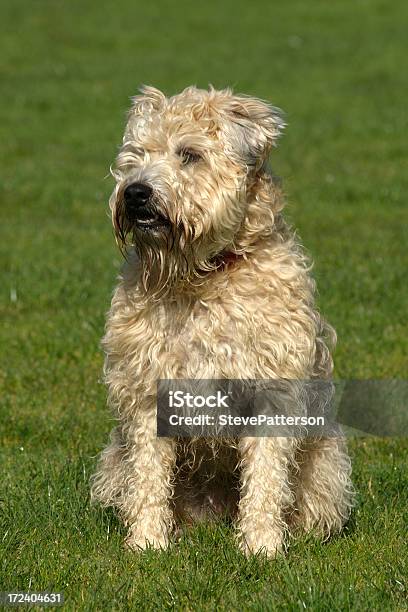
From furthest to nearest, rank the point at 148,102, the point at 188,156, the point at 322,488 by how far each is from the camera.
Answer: the point at 322,488 < the point at 148,102 < the point at 188,156

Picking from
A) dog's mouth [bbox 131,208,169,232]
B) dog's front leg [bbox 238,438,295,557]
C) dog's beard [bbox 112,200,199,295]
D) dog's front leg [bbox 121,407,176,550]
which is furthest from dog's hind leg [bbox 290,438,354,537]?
dog's mouth [bbox 131,208,169,232]

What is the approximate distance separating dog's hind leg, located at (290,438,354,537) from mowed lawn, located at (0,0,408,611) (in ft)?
0.40

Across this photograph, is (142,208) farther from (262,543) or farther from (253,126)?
(262,543)

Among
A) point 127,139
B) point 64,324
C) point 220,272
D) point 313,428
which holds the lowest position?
point 64,324

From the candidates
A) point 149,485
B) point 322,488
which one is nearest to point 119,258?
point 322,488

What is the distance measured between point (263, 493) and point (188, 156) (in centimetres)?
147

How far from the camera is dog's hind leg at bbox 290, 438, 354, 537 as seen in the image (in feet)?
17.5

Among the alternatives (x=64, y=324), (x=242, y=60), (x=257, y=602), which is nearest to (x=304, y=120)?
(x=242, y=60)

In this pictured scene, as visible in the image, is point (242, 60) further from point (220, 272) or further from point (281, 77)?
point (220, 272)

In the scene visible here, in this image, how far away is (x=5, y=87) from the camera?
18234mm

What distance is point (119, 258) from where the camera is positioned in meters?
10.1

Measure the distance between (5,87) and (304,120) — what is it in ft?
16.8

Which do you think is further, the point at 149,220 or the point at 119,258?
the point at 119,258

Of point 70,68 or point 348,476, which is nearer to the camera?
point 348,476
